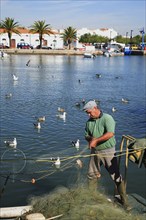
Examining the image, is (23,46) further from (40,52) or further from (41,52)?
(41,52)

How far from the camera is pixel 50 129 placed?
18.8 metres

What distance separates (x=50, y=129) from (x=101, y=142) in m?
11.9

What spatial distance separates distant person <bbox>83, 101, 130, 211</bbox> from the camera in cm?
695

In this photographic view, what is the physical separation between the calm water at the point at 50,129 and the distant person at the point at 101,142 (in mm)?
476

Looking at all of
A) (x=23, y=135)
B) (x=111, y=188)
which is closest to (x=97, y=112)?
(x=111, y=188)

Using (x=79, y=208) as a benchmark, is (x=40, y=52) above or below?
above

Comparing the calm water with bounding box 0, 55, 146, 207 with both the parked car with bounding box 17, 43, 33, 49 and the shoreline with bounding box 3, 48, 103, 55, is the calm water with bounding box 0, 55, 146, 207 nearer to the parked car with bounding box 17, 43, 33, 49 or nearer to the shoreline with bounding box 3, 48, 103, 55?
the shoreline with bounding box 3, 48, 103, 55

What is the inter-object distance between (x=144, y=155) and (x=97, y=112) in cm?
132

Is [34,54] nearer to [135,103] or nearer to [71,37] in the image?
[71,37]

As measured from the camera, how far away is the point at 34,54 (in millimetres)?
96312

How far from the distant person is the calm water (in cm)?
48

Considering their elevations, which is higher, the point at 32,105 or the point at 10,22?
Result: the point at 10,22

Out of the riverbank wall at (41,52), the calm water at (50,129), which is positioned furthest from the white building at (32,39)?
the calm water at (50,129)

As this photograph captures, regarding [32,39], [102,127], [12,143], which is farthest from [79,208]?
[32,39]
